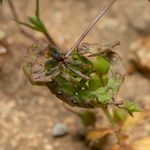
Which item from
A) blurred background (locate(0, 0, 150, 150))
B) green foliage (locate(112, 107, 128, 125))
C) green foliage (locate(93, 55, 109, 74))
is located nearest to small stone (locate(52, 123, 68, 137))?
blurred background (locate(0, 0, 150, 150))

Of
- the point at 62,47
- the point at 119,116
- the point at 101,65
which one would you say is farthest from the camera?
the point at 62,47

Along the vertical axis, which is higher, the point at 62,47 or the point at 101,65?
the point at 101,65

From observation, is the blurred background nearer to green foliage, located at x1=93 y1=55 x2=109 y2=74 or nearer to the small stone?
the small stone

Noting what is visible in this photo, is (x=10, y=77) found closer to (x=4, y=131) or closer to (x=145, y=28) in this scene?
(x=4, y=131)

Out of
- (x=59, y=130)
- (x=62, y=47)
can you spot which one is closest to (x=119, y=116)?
(x=59, y=130)

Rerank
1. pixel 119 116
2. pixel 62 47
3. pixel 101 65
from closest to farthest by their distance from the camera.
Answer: pixel 101 65 < pixel 119 116 < pixel 62 47

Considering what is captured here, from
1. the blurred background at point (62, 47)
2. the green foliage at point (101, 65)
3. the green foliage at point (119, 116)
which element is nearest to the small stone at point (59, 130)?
the blurred background at point (62, 47)

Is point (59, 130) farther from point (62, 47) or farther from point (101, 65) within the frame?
point (62, 47)
